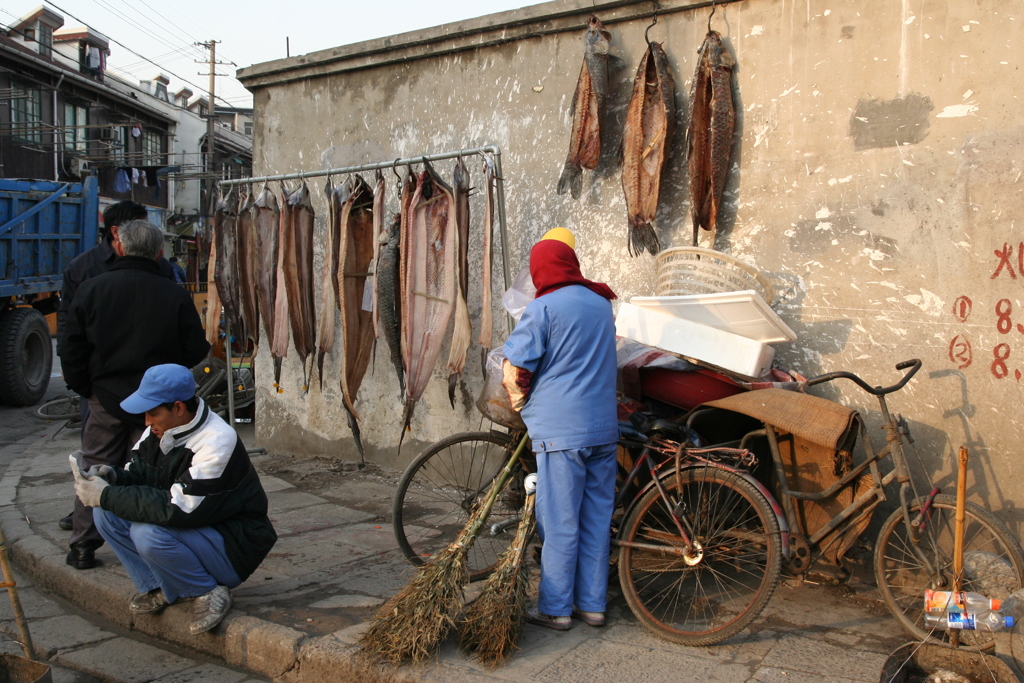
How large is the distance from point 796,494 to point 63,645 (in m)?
3.49

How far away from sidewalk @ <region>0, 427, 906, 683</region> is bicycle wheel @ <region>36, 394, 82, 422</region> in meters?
4.45

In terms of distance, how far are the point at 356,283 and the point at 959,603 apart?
4.26 meters

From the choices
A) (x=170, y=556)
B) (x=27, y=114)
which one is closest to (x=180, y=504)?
(x=170, y=556)

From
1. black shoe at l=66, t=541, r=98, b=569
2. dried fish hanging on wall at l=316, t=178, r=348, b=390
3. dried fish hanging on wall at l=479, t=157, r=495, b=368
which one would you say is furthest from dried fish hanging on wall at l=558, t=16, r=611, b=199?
black shoe at l=66, t=541, r=98, b=569

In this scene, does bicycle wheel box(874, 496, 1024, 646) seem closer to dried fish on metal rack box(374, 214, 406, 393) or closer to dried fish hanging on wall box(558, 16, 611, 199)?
dried fish hanging on wall box(558, 16, 611, 199)

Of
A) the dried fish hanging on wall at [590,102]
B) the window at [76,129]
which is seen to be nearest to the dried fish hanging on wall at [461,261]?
the dried fish hanging on wall at [590,102]

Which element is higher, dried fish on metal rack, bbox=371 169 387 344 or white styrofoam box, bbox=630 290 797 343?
dried fish on metal rack, bbox=371 169 387 344

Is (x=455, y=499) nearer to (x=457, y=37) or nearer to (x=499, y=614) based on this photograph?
(x=499, y=614)

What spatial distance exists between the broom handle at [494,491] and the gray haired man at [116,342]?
6.17 ft

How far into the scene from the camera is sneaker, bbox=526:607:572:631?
133 inches

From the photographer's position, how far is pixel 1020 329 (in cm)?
371

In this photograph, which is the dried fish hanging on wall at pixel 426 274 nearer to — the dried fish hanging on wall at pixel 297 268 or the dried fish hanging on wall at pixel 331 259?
the dried fish hanging on wall at pixel 331 259

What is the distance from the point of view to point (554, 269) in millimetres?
3459

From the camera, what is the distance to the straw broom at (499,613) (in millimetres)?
3078
